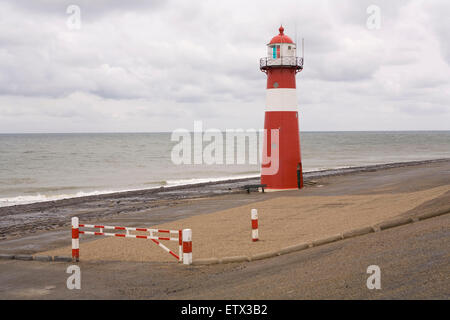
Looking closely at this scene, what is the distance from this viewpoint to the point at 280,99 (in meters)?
25.6

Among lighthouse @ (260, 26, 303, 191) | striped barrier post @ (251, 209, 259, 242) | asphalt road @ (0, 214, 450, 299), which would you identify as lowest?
asphalt road @ (0, 214, 450, 299)

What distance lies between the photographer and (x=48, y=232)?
18375 millimetres

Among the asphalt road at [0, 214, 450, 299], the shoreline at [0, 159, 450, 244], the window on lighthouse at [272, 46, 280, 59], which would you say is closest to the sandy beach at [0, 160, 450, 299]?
the asphalt road at [0, 214, 450, 299]

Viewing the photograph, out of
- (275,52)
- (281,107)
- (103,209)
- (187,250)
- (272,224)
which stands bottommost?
(187,250)

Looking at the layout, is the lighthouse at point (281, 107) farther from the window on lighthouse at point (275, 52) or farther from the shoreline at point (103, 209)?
the shoreline at point (103, 209)

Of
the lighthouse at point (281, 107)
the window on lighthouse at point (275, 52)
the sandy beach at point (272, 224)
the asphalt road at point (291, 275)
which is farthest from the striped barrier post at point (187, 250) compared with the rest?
the window on lighthouse at point (275, 52)

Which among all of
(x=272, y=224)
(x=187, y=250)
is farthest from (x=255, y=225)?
(x=272, y=224)

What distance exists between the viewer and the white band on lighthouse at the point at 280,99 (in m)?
25.6

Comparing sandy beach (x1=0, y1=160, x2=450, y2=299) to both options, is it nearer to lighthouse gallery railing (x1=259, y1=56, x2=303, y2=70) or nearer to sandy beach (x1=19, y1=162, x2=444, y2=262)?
sandy beach (x1=19, y1=162, x2=444, y2=262)

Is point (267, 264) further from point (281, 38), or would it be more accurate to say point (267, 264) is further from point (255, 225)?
point (281, 38)

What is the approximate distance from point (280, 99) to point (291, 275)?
1733cm

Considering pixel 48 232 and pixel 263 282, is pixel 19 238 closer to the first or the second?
pixel 48 232

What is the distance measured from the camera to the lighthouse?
83.8 feet
